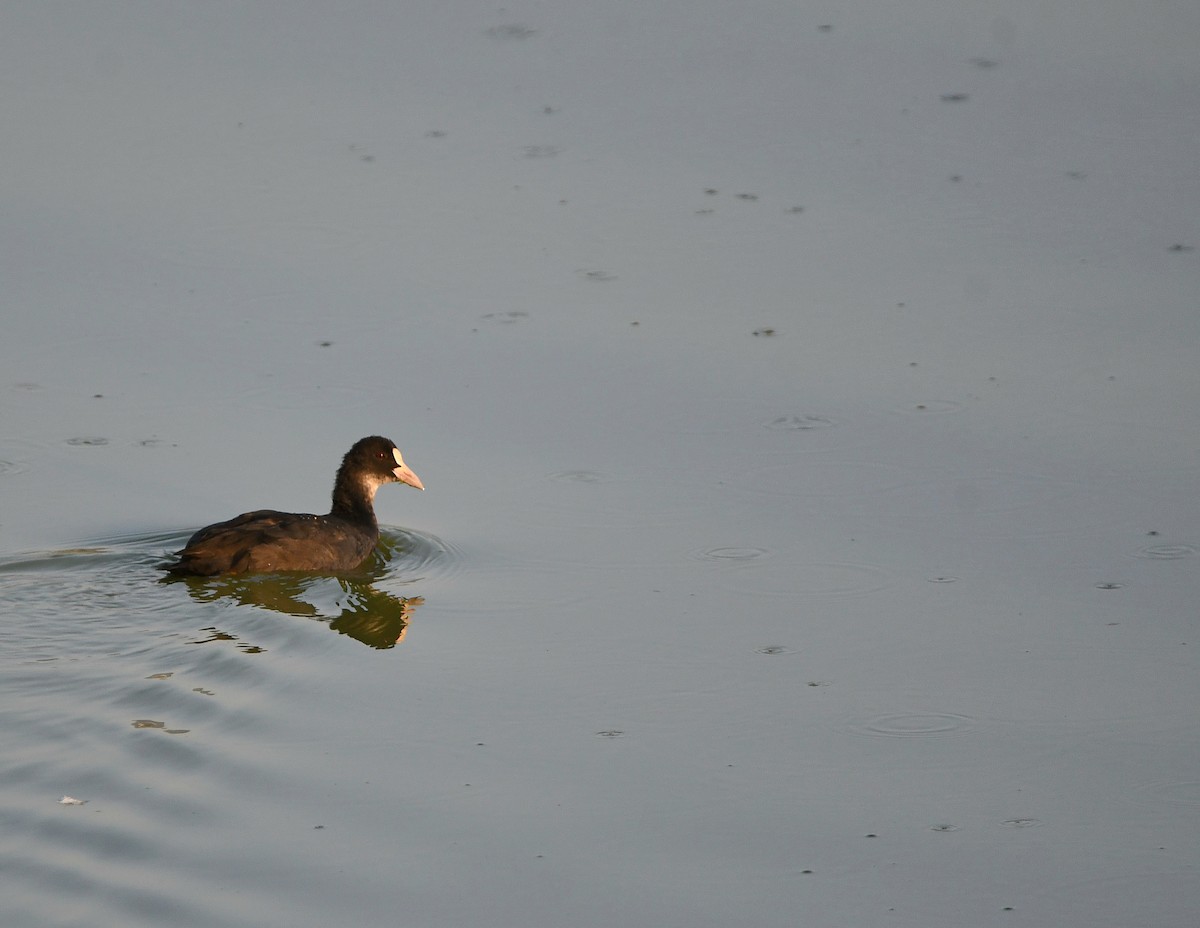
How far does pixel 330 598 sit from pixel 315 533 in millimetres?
321

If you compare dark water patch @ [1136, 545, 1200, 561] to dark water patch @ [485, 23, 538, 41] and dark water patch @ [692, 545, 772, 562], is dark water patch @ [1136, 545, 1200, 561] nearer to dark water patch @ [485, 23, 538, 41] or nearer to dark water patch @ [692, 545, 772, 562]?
dark water patch @ [692, 545, 772, 562]

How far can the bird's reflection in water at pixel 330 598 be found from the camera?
8.70 metres

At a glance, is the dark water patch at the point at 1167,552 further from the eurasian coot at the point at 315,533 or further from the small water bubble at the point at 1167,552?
the eurasian coot at the point at 315,533

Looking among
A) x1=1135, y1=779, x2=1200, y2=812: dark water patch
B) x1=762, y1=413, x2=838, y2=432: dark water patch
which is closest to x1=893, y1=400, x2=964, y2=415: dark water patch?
x1=762, y1=413, x2=838, y2=432: dark water patch

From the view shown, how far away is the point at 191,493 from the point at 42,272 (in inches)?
102

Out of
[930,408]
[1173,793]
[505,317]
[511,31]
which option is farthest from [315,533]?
[511,31]

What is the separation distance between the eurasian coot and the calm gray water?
5.5 inches

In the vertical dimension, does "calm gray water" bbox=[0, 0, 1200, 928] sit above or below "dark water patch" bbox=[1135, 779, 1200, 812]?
above

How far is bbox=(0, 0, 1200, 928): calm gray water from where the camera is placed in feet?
21.3

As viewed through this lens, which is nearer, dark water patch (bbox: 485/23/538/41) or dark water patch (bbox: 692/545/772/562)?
dark water patch (bbox: 692/545/772/562)

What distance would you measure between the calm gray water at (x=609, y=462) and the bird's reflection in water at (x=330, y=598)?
0.03 m

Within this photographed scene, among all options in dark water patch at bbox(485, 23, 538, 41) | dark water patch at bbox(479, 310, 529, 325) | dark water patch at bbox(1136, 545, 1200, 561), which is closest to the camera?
dark water patch at bbox(1136, 545, 1200, 561)

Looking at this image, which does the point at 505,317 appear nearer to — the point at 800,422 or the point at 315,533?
the point at 800,422

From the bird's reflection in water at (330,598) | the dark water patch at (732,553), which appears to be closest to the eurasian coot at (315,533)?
the bird's reflection in water at (330,598)
